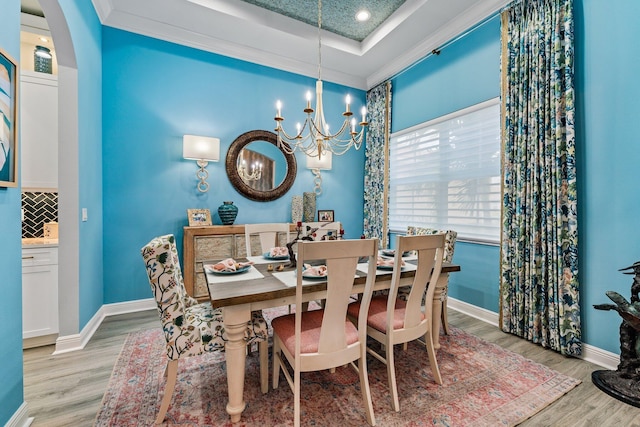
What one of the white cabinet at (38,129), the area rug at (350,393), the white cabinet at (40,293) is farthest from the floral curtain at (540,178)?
the white cabinet at (38,129)

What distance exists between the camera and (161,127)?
3.34m

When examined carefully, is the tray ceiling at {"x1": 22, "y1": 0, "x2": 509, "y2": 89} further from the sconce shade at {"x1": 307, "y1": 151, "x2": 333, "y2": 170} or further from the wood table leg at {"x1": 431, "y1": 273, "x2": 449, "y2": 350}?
the wood table leg at {"x1": 431, "y1": 273, "x2": 449, "y2": 350}

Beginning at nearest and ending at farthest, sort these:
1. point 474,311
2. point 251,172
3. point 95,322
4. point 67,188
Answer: point 67,188 → point 95,322 → point 474,311 → point 251,172

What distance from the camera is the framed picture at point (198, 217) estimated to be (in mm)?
3396

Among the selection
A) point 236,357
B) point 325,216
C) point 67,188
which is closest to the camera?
point 236,357

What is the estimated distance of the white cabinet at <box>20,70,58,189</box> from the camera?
241 centimetres

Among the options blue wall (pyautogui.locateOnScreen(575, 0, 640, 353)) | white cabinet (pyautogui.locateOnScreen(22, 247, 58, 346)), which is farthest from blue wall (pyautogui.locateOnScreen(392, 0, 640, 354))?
white cabinet (pyautogui.locateOnScreen(22, 247, 58, 346))

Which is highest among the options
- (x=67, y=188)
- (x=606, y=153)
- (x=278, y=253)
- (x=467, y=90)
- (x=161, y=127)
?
(x=467, y=90)

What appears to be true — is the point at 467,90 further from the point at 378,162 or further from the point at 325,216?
the point at 325,216

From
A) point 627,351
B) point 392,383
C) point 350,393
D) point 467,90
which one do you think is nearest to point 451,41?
point 467,90

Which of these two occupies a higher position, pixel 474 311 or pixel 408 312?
pixel 408 312

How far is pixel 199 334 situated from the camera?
1.61 meters

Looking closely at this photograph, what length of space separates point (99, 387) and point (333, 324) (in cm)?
169

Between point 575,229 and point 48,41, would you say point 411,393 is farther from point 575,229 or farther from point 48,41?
point 48,41
